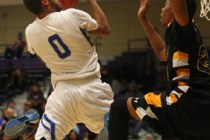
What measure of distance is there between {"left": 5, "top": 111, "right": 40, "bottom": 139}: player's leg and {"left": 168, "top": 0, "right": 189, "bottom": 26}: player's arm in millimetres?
1917

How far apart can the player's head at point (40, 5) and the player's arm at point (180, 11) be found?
135 cm

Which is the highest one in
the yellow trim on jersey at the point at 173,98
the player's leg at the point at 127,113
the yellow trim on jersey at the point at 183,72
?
the yellow trim on jersey at the point at 183,72

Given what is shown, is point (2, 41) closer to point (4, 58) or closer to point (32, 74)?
point (4, 58)

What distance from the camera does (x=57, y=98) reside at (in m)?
3.53

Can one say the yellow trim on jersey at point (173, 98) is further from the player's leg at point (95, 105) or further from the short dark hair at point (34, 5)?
the short dark hair at point (34, 5)

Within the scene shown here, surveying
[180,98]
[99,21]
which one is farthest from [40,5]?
[180,98]

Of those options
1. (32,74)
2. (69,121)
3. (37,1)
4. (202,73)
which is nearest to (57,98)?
(69,121)

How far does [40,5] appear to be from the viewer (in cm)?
365

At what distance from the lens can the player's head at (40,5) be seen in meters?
3.64

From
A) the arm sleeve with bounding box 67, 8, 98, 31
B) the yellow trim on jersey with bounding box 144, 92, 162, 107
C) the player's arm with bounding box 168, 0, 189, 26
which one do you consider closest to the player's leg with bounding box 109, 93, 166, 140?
the yellow trim on jersey with bounding box 144, 92, 162, 107

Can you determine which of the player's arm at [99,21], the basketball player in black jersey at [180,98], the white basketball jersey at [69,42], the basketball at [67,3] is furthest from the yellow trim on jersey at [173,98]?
the basketball at [67,3]

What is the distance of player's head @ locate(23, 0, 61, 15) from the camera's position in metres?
3.64

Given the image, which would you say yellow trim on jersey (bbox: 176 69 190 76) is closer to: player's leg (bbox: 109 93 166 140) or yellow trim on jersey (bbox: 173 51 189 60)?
yellow trim on jersey (bbox: 173 51 189 60)

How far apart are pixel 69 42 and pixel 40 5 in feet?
1.34
